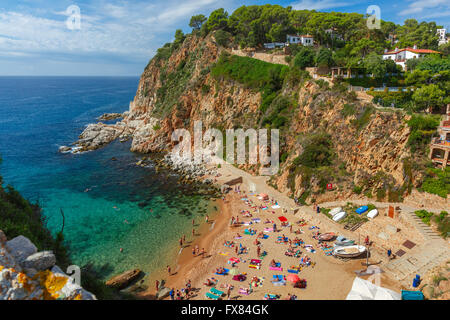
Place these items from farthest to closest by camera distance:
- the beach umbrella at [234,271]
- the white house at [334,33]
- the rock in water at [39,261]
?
the white house at [334,33] < the beach umbrella at [234,271] < the rock in water at [39,261]

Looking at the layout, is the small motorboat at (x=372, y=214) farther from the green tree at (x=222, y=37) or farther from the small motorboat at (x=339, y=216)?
the green tree at (x=222, y=37)

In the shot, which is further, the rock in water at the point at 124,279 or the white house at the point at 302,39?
the white house at the point at 302,39

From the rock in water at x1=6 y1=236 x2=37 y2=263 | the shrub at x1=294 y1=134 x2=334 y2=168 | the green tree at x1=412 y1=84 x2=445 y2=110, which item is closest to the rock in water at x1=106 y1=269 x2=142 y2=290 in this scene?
the rock in water at x1=6 y1=236 x2=37 y2=263

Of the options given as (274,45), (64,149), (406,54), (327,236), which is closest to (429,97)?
(406,54)

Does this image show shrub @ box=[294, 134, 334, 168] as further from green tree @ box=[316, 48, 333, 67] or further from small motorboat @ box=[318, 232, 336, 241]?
green tree @ box=[316, 48, 333, 67]

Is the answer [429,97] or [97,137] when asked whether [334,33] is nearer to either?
[429,97]

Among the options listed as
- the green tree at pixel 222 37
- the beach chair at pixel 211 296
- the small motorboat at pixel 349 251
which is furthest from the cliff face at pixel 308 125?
the beach chair at pixel 211 296
